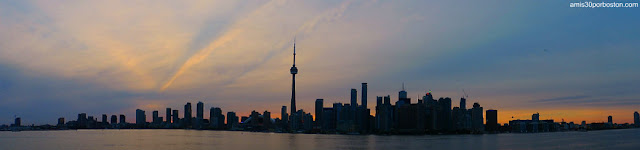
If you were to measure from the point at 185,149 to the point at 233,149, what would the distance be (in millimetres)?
15662

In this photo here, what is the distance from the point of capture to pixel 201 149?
16688cm

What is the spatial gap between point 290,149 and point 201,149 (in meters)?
29.9

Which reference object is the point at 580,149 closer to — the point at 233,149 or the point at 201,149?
the point at 233,149

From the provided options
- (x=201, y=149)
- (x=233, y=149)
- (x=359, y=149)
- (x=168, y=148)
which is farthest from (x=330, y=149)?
(x=168, y=148)

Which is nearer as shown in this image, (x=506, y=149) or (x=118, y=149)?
(x=118, y=149)

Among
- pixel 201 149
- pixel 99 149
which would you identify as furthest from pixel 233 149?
pixel 99 149

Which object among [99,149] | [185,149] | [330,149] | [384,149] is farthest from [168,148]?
[384,149]

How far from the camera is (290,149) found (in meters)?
165

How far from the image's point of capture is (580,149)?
172 m

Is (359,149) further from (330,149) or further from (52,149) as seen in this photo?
(52,149)

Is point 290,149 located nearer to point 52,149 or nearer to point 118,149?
point 118,149

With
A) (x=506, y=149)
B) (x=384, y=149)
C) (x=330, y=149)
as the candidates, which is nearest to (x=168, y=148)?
(x=330, y=149)

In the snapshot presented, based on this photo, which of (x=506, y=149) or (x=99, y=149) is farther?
(x=506, y=149)

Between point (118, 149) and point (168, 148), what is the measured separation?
15.6 metres
